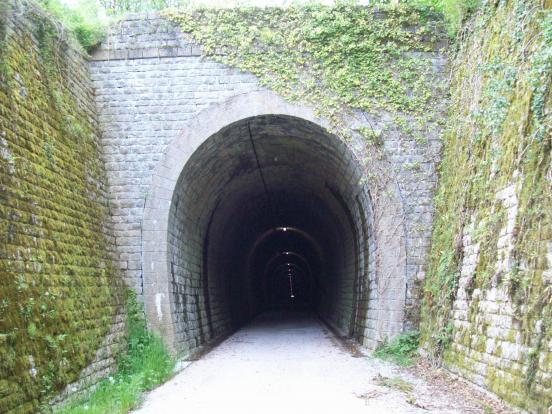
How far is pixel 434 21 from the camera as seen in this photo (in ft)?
33.0

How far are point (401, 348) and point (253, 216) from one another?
10455mm

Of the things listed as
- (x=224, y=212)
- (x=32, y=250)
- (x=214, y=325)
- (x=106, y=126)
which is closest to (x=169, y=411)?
(x=32, y=250)

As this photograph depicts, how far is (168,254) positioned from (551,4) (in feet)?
24.0

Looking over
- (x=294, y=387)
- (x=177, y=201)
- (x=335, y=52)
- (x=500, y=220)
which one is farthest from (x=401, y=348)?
(x=335, y=52)

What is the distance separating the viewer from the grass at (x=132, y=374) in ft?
20.0

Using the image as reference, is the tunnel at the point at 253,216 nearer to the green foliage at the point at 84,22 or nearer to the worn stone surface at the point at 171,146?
the worn stone surface at the point at 171,146

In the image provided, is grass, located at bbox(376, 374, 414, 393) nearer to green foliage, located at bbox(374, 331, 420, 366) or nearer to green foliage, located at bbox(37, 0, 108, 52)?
green foliage, located at bbox(374, 331, 420, 366)

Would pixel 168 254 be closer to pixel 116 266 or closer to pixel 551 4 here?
pixel 116 266

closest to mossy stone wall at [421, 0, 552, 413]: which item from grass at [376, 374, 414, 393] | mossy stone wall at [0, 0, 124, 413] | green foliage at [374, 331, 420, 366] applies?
green foliage at [374, 331, 420, 366]

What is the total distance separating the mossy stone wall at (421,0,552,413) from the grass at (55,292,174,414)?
425cm

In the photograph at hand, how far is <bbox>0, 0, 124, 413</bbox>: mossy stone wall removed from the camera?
18.2 feet

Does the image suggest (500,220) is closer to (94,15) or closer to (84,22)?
(84,22)

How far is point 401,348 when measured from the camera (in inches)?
359

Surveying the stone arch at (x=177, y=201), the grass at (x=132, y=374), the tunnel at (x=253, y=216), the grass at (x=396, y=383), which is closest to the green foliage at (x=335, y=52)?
the stone arch at (x=177, y=201)
